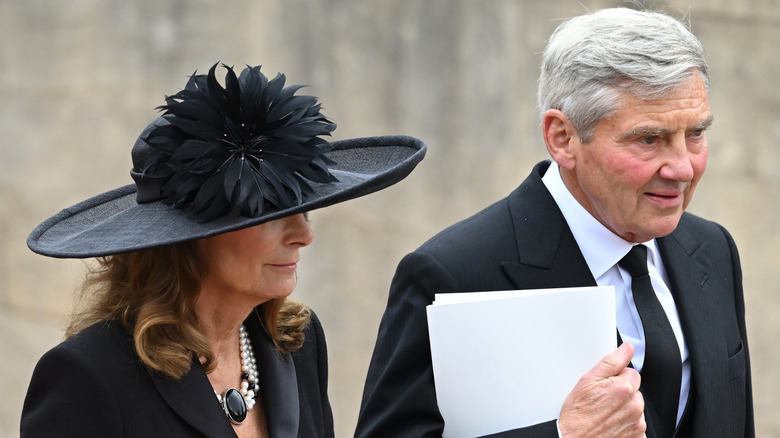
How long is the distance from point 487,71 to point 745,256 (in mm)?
1816

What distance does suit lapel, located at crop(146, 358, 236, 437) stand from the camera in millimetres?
2162

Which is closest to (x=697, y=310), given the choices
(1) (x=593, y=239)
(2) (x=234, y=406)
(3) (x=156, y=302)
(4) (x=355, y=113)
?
(1) (x=593, y=239)

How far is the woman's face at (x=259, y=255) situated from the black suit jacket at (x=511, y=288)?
1.14 feet

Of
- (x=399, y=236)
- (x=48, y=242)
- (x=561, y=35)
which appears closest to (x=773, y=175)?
(x=399, y=236)

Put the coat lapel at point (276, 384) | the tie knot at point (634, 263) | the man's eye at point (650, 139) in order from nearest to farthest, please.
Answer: the coat lapel at point (276, 384), the man's eye at point (650, 139), the tie knot at point (634, 263)

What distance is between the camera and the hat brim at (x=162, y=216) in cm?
212

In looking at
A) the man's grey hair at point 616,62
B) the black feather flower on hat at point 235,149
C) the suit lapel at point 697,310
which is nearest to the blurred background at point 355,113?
the suit lapel at point 697,310

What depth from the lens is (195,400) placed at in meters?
2.19

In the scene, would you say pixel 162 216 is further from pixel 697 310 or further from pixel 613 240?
pixel 697 310

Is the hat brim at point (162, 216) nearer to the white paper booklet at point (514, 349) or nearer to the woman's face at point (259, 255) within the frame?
the woman's face at point (259, 255)

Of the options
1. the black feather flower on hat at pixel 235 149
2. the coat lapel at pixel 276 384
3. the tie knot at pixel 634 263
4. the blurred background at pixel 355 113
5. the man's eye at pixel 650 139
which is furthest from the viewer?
the blurred background at pixel 355 113

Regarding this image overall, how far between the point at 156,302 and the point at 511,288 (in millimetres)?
830

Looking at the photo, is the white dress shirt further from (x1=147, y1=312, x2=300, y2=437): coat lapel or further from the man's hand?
(x1=147, y1=312, x2=300, y2=437): coat lapel

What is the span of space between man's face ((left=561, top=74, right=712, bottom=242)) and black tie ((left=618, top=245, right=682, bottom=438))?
18 cm
